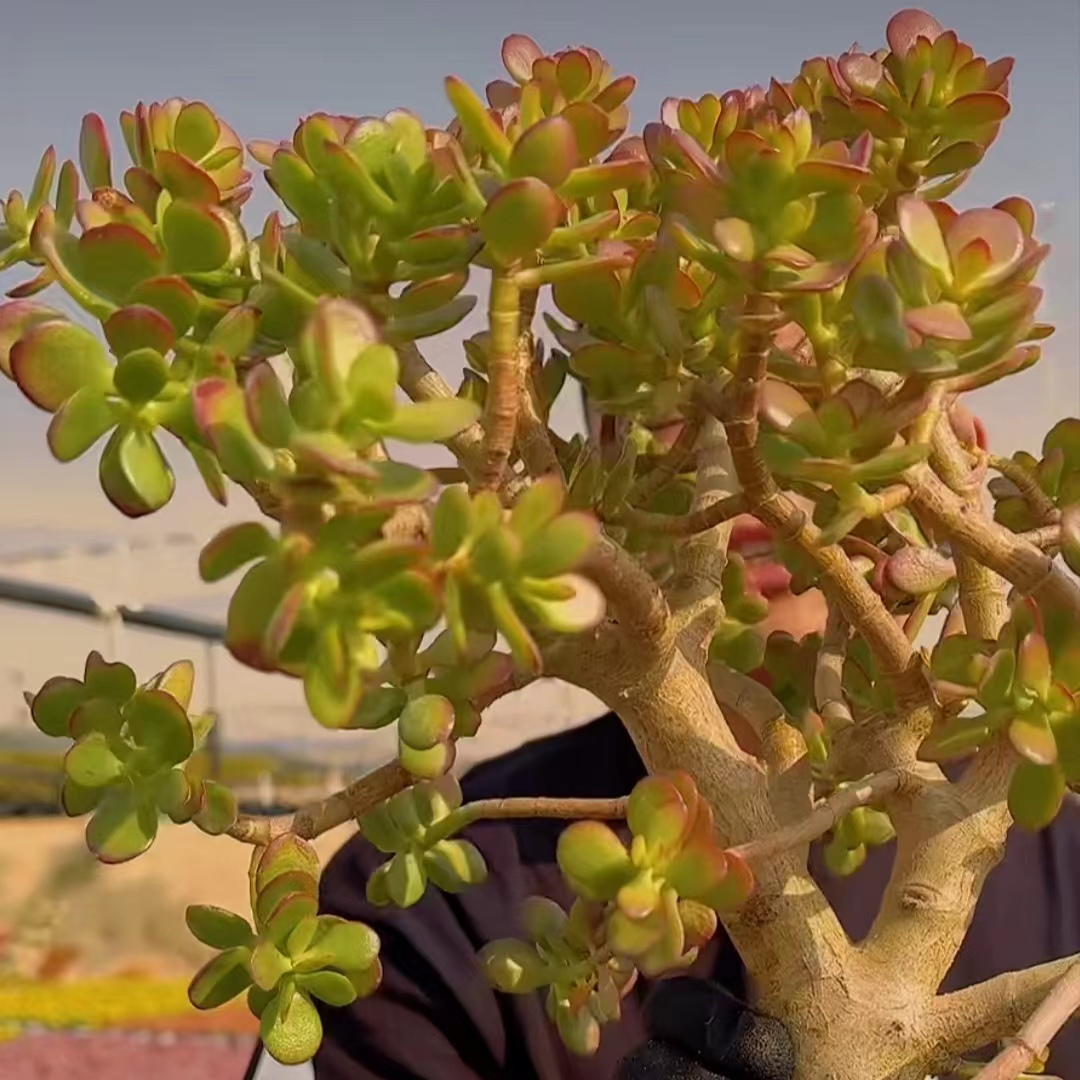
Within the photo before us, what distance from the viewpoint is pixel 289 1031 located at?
1.55 ft

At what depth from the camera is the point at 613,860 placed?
410 millimetres

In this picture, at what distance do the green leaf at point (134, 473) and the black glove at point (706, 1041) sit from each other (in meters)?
0.35

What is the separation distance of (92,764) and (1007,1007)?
350 mm

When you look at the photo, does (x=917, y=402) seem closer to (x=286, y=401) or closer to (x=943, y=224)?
(x=943, y=224)

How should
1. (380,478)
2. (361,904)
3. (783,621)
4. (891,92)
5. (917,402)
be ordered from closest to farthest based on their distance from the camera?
(380,478), (917,402), (891,92), (783,621), (361,904)

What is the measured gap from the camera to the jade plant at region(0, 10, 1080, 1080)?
0.31m

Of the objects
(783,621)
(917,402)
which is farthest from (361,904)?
(917,402)

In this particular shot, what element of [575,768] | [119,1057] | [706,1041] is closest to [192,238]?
[706,1041]

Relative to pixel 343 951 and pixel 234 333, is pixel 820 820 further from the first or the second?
pixel 234 333

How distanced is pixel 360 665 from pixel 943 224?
0.67 feet

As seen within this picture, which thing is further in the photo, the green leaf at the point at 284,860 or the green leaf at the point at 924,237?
the green leaf at the point at 284,860

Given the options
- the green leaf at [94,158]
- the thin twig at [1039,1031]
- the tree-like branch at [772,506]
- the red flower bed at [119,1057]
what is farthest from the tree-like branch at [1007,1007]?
the red flower bed at [119,1057]

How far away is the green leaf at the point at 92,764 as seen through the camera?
0.46m

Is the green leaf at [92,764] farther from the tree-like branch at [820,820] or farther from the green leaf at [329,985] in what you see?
the tree-like branch at [820,820]
